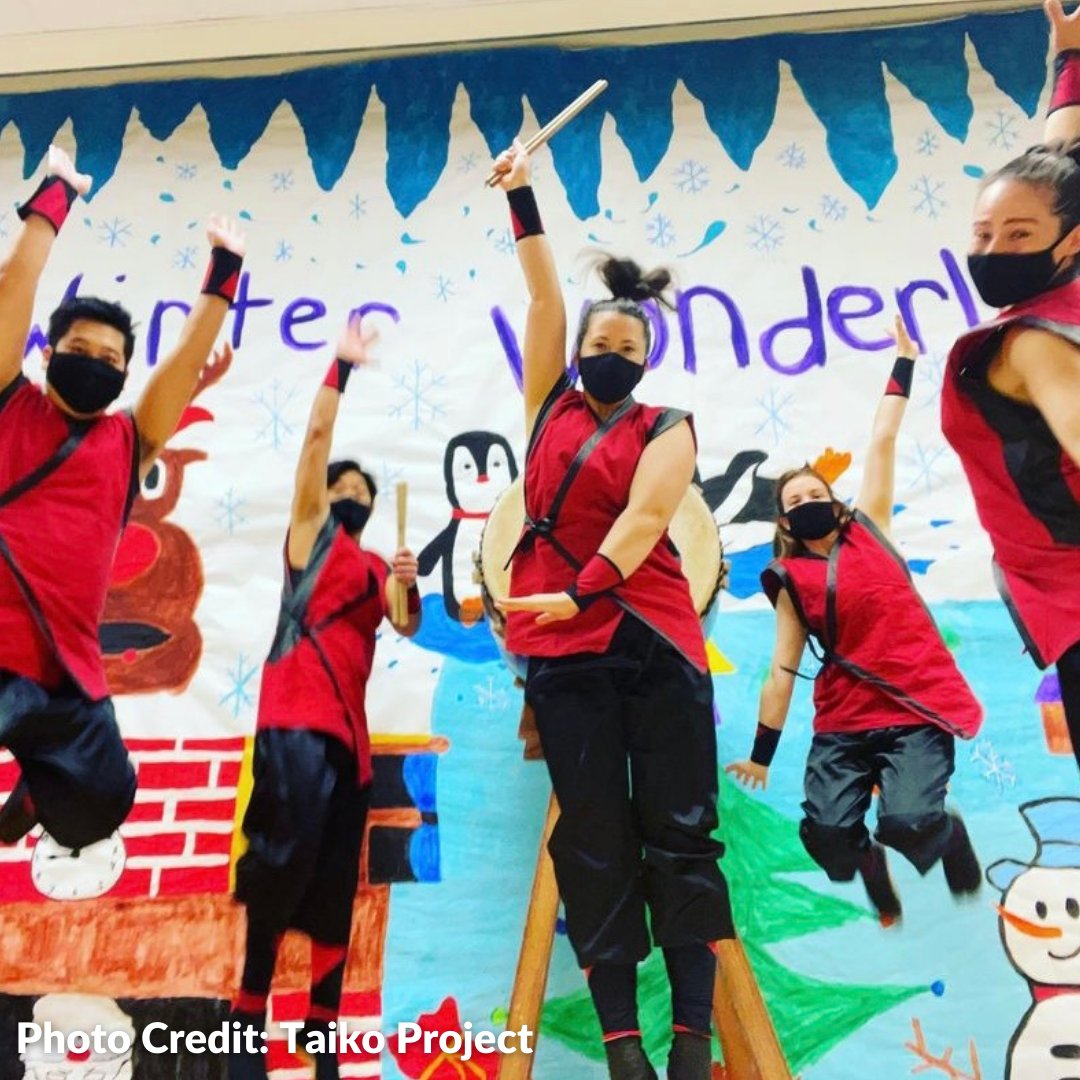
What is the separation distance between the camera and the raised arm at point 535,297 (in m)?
1.93

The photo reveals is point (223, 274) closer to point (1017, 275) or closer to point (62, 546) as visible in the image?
point (62, 546)

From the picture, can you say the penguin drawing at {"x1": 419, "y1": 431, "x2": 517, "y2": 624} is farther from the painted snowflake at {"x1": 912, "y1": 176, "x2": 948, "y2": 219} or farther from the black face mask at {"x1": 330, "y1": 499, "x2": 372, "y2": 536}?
the painted snowflake at {"x1": 912, "y1": 176, "x2": 948, "y2": 219}

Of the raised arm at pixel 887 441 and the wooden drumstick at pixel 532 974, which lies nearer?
the wooden drumstick at pixel 532 974

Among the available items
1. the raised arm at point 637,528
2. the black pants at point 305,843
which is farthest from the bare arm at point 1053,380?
the black pants at point 305,843

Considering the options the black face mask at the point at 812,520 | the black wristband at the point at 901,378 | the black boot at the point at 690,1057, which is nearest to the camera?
the black boot at the point at 690,1057

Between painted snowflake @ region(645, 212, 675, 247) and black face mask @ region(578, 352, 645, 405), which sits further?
painted snowflake @ region(645, 212, 675, 247)

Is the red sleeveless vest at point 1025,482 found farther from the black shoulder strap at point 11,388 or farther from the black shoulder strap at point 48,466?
the black shoulder strap at point 11,388

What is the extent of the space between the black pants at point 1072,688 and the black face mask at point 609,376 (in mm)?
856

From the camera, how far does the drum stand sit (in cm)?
164

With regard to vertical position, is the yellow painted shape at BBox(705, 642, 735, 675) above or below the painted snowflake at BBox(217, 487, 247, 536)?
below

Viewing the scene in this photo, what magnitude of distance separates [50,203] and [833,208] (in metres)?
1.58

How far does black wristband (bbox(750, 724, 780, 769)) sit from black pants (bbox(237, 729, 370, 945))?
692 mm

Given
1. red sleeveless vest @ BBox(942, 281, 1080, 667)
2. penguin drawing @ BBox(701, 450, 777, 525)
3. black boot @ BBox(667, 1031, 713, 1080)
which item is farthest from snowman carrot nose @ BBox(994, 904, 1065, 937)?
penguin drawing @ BBox(701, 450, 777, 525)

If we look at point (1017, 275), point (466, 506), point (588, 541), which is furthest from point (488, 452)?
point (1017, 275)
